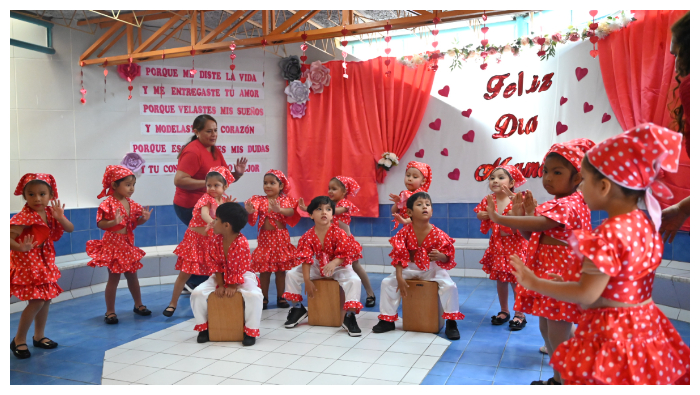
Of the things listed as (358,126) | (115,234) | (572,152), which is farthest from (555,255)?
(358,126)

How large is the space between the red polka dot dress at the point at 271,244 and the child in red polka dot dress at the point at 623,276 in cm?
285

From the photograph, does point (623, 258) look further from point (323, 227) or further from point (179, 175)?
point (179, 175)

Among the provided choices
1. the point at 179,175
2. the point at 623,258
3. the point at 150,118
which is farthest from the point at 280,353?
the point at 150,118

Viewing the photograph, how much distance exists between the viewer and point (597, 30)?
4.94 m

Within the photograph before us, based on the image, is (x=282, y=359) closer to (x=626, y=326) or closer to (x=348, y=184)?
(x=348, y=184)

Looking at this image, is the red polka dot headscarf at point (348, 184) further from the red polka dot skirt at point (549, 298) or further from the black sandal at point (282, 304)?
the red polka dot skirt at point (549, 298)

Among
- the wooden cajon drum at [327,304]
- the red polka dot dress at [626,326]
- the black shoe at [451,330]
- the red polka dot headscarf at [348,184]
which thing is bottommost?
the black shoe at [451,330]

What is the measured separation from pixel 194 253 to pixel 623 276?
3.35m

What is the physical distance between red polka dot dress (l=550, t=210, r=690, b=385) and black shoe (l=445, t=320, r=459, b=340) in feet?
6.04

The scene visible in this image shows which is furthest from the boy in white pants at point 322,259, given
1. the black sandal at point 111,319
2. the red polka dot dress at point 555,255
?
the red polka dot dress at point 555,255

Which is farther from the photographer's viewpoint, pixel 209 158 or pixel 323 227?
pixel 209 158

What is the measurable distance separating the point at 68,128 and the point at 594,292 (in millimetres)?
5979

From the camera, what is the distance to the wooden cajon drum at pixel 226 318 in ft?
11.3

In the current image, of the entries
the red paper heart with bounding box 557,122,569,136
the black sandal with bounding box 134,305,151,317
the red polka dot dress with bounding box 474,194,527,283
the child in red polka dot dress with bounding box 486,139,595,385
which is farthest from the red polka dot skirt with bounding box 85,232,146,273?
the red paper heart with bounding box 557,122,569,136
